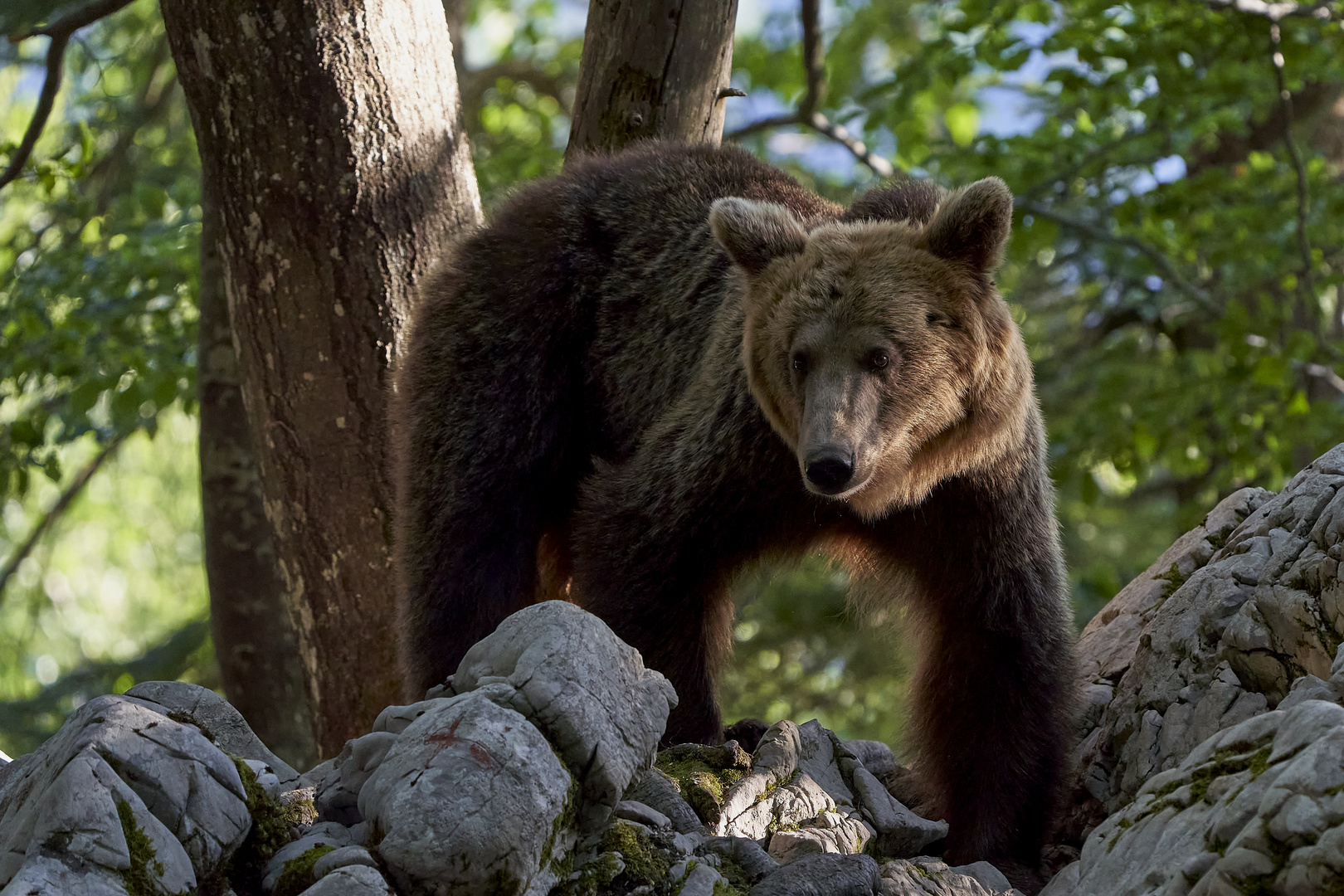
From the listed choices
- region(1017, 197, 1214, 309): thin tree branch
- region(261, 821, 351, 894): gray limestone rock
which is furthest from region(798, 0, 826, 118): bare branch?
region(261, 821, 351, 894): gray limestone rock

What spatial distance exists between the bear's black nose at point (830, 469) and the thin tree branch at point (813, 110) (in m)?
3.64

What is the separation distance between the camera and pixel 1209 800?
2758 millimetres

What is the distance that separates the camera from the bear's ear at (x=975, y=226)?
4.33 metres

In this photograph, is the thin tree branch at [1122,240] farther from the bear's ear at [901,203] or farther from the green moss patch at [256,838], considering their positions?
the green moss patch at [256,838]

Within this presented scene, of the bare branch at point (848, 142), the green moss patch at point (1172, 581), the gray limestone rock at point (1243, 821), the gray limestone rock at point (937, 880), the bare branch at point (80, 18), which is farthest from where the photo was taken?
the bare branch at point (848, 142)

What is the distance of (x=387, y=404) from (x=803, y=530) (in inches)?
72.9

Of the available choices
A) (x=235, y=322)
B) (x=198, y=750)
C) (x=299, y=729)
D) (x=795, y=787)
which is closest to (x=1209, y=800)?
(x=795, y=787)

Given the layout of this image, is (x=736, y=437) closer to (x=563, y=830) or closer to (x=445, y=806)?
(x=563, y=830)

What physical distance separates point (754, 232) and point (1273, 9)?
4326 mm

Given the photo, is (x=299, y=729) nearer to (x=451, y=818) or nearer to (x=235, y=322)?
(x=235, y=322)

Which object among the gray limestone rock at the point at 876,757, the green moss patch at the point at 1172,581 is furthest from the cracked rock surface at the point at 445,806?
the green moss patch at the point at 1172,581

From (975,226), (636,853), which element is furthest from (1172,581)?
(636,853)

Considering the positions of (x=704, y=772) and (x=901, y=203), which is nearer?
(x=704, y=772)

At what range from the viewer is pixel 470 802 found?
8.68 feet
